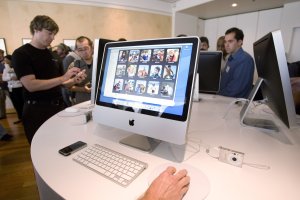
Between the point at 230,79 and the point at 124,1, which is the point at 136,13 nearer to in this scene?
the point at 124,1

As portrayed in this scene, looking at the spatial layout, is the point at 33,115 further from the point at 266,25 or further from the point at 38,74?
the point at 266,25

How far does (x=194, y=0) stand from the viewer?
5004 millimetres

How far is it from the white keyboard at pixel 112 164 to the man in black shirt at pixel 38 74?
3.34 feet

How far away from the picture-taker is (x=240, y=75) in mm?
2141

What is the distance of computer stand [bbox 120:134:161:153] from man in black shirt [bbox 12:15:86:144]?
940 mm

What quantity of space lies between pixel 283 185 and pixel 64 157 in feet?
2.78

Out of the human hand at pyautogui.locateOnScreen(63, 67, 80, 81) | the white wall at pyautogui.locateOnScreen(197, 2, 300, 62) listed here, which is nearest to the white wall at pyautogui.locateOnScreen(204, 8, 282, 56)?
the white wall at pyautogui.locateOnScreen(197, 2, 300, 62)

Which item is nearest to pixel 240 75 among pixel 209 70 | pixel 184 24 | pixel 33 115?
pixel 209 70

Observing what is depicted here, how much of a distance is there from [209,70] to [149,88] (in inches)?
40.4

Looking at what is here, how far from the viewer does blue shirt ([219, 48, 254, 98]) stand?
2133mm

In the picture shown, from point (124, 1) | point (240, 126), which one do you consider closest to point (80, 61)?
point (240, 126)

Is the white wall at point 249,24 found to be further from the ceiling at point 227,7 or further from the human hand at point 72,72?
the human hand at point 72,72

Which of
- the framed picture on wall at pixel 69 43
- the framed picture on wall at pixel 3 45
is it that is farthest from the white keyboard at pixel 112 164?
the framed picture on wall at pixel 3 45

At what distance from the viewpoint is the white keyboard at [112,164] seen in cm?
68
